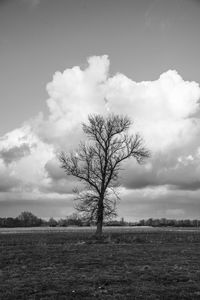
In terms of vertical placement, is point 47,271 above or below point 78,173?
below

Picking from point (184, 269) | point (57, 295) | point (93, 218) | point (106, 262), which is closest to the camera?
point (57, 295)

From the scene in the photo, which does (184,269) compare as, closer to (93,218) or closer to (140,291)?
(140,291)

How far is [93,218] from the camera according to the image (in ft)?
146

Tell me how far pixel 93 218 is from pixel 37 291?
110 ft

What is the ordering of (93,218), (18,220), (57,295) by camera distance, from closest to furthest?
1. (57,295)
2. (93,218)
3. (18,220)

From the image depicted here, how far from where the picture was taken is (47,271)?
50.4ft

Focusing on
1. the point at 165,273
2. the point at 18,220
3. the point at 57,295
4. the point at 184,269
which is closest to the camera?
the point at 57,295

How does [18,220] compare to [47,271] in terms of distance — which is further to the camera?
[18,220]

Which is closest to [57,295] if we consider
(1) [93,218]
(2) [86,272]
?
(2) [86,272]

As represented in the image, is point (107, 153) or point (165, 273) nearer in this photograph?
point (165, 273)

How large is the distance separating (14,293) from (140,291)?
3766 mm

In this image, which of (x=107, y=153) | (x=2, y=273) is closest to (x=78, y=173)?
(x=107, y=153)

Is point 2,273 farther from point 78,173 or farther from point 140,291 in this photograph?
point 78,173

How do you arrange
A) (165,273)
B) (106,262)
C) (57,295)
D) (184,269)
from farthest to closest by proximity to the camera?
(106,262), (184,269), (165,273), (57,295)
